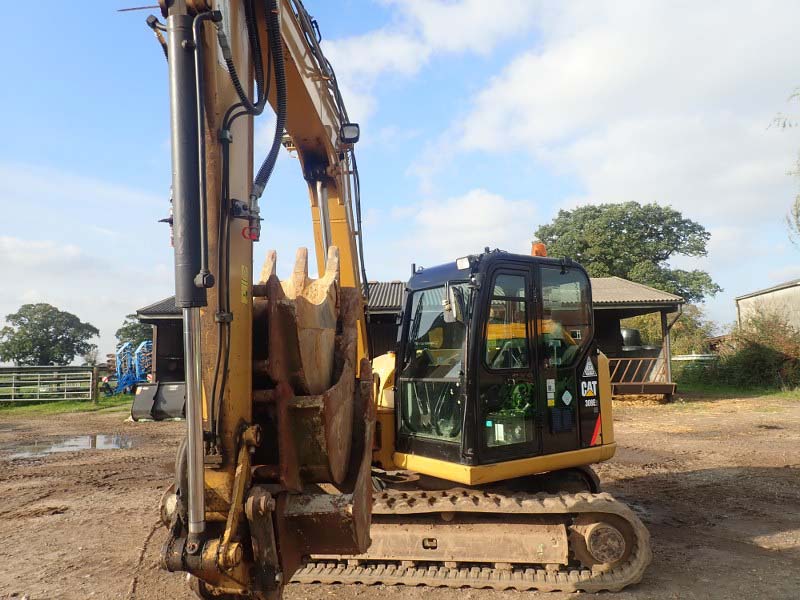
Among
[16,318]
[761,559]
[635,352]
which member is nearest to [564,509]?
[761,559]

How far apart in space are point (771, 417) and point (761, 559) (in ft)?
34.9

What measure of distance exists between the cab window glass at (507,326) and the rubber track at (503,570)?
1.11 metres

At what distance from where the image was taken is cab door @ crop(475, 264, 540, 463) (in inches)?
183

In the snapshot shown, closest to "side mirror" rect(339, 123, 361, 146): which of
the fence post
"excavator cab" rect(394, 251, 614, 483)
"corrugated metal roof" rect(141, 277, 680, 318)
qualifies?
"excavator cab" rect(394, 251, 614, 483)

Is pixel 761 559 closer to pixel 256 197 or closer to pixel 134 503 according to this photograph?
pixel 256 197

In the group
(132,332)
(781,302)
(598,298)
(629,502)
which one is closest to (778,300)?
(781,302)

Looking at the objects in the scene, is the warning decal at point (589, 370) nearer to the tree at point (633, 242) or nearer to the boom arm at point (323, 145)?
the boom arm at point (323, 145)

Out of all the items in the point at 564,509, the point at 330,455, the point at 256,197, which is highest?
the point at 256,197

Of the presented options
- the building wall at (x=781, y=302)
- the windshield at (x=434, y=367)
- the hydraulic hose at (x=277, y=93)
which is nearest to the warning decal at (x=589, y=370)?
the windshield at (x=434, y=367)

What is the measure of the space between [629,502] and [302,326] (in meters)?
5.81

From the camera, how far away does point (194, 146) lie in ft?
7.16

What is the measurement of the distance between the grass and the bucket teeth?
1888 cm

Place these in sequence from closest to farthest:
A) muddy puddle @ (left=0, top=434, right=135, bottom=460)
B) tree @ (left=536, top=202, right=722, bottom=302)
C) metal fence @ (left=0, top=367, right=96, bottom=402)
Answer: muddy puddle @ (left=0, top=434, right=135, bottom=460), metal fence @ (left=0, top=367, right=96, bottom=402), tree @ (left=536, top=202, right=722, bottom=302)

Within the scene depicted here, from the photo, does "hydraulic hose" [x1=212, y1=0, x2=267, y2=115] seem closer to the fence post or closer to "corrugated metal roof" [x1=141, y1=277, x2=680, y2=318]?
"corrugated metal roof" [x1=141, y1=277, x2=680, y2=318]
